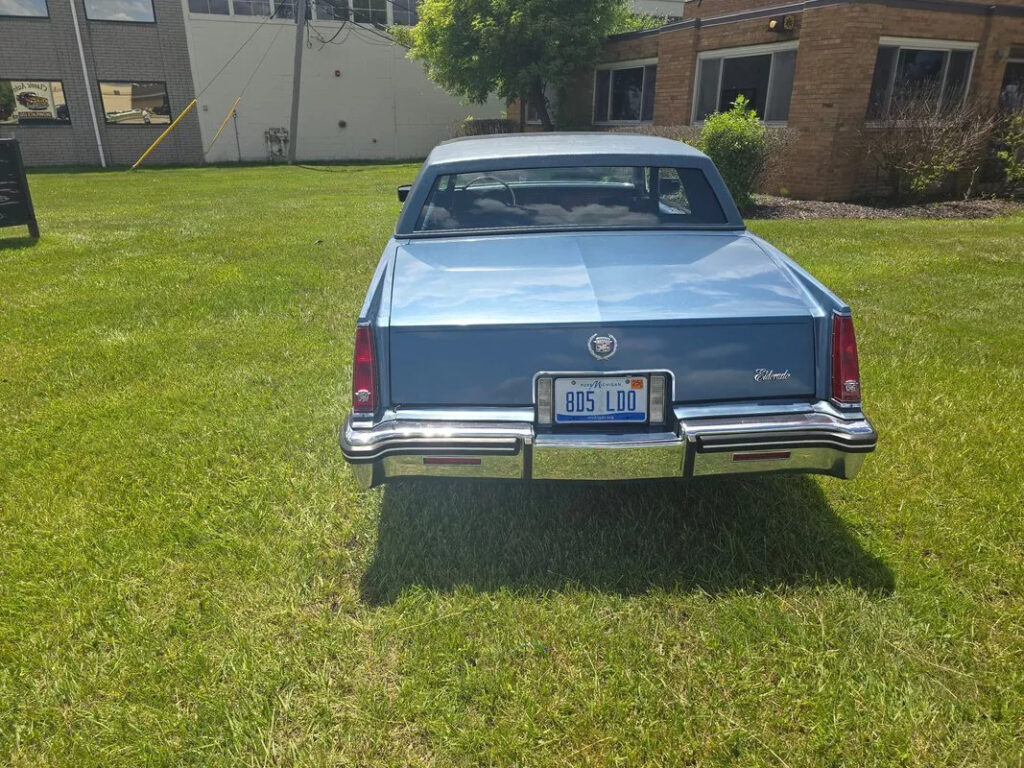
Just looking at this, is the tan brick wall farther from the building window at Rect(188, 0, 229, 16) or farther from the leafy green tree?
the building window at Rect(188, 0, 229, 16)

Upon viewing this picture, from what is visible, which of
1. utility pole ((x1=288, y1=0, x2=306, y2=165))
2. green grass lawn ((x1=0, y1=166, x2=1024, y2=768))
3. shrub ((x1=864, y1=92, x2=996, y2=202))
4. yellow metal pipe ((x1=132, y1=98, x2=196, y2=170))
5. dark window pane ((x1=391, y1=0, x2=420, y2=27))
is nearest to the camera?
green grass lawn ((x1=0, y1=166, x2=1024, y2=768))

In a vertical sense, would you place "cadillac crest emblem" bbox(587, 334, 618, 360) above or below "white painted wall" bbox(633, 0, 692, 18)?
below

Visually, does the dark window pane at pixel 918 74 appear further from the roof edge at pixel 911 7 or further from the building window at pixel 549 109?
the building window at pixel 549 109

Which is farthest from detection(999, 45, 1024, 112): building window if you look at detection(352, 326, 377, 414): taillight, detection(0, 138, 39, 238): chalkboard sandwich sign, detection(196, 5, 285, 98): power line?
detection(196, 5, 285, 98): power line

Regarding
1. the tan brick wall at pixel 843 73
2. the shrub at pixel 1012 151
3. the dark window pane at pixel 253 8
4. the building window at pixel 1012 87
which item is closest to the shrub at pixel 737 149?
the tan brick wall at pixel 843 73


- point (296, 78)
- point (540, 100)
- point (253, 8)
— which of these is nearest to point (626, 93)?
point (540, 100)

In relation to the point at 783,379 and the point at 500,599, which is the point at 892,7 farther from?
the point at 500,599

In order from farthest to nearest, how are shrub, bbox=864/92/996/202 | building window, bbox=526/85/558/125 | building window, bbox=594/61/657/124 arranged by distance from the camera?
building window, bbox=526/85/558/125 → building window, bbox=594/61/657/124 → shrub, bbox=864/92/996/202

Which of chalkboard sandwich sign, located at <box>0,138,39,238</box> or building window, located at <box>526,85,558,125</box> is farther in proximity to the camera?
building window, located at <box>526,85,558,125</box>

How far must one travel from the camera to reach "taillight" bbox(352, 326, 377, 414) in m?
2.63

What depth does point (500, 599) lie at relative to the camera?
2627 mm

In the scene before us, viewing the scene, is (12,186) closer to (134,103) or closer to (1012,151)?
(1012,151)

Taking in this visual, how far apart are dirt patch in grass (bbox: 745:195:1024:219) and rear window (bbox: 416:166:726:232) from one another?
25.5 ft

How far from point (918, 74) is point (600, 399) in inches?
549
